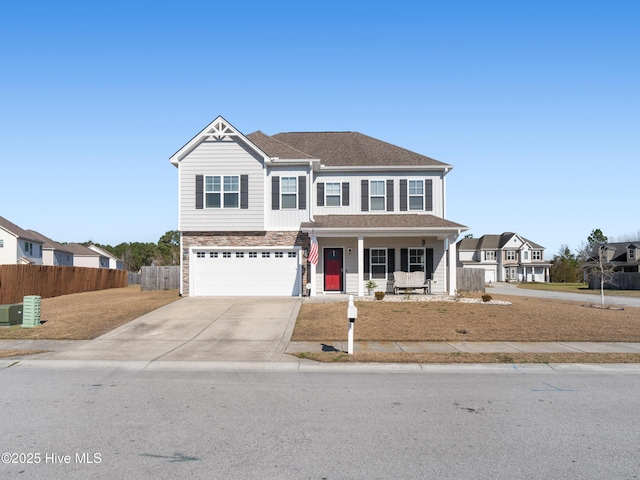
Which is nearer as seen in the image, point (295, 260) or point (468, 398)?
point (468, 398)

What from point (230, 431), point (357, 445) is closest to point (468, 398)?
point (357, 445)

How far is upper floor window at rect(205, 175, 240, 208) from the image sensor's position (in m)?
23.7

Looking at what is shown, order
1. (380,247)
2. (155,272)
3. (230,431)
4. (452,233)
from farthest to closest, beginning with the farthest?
(155,272) → (380,247) → (452,233) → (230,431)

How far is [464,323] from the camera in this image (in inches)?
646

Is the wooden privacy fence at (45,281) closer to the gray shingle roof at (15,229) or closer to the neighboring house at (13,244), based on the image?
the neighboring house at (13,244)

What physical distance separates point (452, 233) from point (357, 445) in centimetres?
1879

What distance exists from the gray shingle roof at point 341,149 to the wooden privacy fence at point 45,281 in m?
14.5

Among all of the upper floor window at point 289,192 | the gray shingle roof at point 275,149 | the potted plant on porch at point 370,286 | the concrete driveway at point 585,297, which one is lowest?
the concrete driveway at point 585,297

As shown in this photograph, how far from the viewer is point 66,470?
509 cm

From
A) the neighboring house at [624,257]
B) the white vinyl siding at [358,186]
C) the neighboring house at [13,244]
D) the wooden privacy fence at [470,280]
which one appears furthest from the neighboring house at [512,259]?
the neighboring house at [13,244]

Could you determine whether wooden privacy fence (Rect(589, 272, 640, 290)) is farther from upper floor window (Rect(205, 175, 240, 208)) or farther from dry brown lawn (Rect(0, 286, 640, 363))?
upper floor window (Rect(205, 175, 240, 208))

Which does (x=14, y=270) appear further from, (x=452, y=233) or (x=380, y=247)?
(x=452, y=233)

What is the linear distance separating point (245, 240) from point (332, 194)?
5153 millimetres

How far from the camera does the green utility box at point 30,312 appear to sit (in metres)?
16.2
